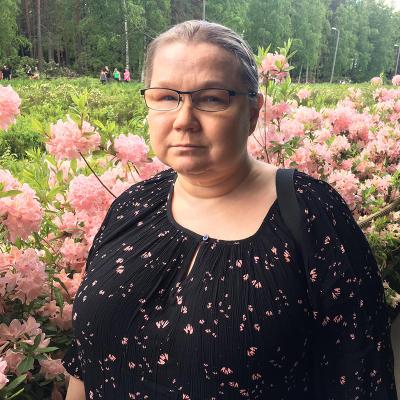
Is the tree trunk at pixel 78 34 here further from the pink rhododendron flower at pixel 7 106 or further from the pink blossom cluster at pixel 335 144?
the pink rhododendron flower at pixel 7 106

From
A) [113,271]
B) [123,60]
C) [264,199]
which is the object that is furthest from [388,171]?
[123,60]

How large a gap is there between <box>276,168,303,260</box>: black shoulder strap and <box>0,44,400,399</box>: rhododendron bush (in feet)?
2.57

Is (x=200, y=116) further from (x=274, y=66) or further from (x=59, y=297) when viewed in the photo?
(x=274, y=66)

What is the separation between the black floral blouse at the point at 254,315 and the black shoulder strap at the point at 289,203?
0.8 inches

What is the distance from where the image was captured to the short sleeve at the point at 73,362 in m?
1.68

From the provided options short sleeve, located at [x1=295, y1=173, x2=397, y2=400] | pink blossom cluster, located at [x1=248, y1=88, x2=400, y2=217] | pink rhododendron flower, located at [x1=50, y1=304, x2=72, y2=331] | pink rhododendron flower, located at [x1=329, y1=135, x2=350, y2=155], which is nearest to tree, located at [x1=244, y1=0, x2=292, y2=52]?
pink blossom cluster, located at [x1=248, y1=88, x2=400, y2=217]

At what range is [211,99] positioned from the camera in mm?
1319

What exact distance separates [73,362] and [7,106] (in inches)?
36.5

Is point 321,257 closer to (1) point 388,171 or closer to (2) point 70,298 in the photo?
(2) point 70,298

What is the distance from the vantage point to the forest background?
87.4 feet

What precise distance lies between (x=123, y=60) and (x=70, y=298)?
106 feet

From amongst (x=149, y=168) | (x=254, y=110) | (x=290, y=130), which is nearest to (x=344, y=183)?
(x=290, y=130)

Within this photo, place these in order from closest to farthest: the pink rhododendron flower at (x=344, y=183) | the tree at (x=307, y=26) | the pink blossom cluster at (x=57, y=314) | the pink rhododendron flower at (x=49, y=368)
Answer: the pink rhododendron flower at (x=49, y=368) → the pink blossom cluster at (x=57, y=314) → the pink rhododendron flower at (x=344, y=183) → the tree at (x=307, y=26)

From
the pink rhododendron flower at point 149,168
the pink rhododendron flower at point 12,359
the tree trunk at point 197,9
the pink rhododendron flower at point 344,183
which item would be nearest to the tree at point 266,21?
the tree trunk at point 197,9
